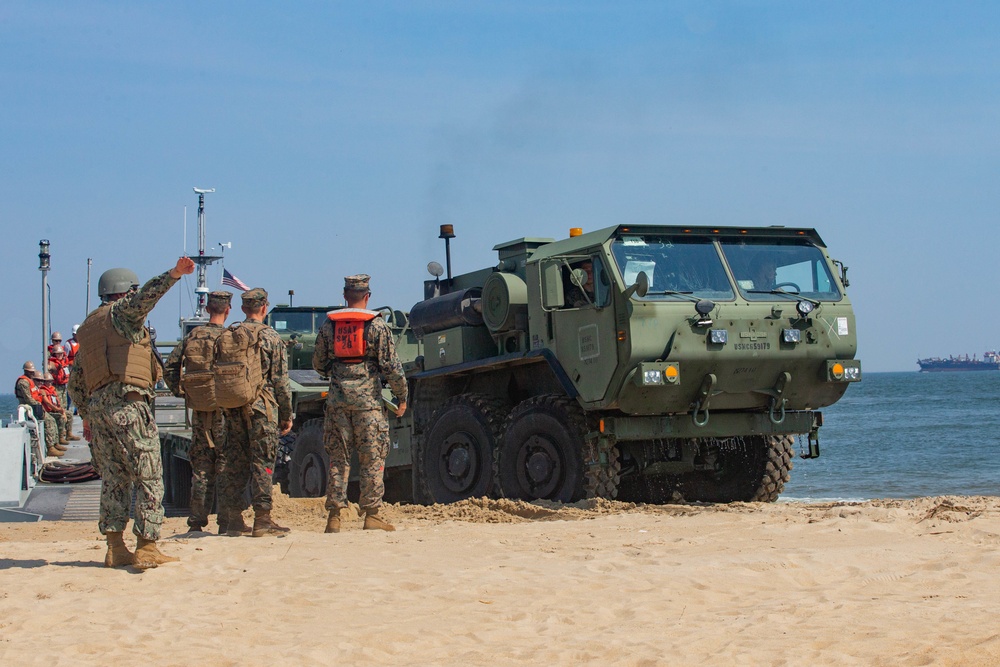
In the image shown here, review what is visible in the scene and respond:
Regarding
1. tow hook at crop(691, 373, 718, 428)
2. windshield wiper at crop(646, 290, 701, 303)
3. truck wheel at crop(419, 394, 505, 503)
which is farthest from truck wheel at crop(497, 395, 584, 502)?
windshield wiper at crop(646, 290, 701, 303)

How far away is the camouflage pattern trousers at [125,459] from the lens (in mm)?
6648

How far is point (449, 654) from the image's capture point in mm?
5195

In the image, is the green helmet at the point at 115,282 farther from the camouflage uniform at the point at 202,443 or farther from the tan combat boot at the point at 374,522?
the tan combat boot at the point at 374,522

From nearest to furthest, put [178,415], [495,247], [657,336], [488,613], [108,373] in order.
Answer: [488,613], [108,373], [657,336], [495,247], [178,415]

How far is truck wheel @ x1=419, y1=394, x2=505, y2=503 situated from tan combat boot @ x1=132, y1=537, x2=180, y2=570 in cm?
492

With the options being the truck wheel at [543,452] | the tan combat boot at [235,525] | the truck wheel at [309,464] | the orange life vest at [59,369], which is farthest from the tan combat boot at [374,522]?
the orange life vest at [59,369]

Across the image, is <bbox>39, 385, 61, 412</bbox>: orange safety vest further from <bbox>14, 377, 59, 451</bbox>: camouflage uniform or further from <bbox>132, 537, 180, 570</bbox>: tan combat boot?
<bbox>132, 537, 180, 570</bbox>: tan combat boot

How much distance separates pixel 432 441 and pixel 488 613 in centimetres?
643

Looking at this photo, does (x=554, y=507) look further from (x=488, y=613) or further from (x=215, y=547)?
(x=488, y=613)

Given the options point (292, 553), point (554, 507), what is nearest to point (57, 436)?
point (554, 507)

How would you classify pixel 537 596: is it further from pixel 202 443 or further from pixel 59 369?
pixel 59 369

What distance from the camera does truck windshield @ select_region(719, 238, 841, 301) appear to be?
1060 centimetres

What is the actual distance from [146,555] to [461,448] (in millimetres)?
5334

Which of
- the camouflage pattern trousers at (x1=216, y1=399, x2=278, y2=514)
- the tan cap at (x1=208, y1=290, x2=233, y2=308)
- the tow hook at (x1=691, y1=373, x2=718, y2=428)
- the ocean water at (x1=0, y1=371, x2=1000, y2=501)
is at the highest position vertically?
the tan cap at (x1=208, y1=290, x2=233, y2=308)
